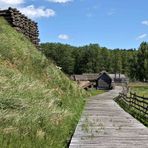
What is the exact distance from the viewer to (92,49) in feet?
626

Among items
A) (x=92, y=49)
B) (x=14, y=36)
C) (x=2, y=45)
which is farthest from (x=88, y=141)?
(x=92, y=49)

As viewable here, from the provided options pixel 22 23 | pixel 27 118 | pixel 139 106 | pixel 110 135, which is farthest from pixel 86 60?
pixel 27 118

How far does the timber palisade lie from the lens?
30.4 meters

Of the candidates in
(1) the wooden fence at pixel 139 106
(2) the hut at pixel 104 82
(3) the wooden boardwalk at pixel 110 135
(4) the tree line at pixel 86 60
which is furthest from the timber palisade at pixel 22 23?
(4) the tree line at pixel 86 60

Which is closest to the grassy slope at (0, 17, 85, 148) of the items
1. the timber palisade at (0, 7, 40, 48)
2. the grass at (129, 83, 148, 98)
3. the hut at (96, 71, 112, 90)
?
A: the timber palisade at (0, 7, 40, 48)

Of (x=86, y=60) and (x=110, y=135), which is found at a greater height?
(x=86, y=60)

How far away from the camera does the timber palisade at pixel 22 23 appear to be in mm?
30422

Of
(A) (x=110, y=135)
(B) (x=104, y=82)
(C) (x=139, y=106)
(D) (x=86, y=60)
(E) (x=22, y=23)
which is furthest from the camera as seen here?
(D) (x=86, y=60)

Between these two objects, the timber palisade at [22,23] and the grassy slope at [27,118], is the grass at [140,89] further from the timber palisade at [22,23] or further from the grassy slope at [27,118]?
the grassy slope at [27,118]

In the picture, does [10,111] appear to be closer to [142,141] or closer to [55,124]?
[55,124]

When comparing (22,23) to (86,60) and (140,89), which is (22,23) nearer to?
(140,89)

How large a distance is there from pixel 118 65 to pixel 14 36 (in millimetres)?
168429

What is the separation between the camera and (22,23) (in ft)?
106

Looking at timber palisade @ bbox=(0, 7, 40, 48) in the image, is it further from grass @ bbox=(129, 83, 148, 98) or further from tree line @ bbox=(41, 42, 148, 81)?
tree line @ bbox=(41, 42, 148, 81)
